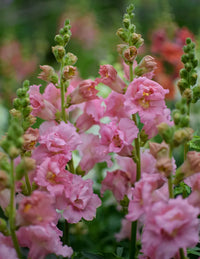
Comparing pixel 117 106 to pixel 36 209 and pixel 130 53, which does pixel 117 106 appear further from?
pixel 36 209

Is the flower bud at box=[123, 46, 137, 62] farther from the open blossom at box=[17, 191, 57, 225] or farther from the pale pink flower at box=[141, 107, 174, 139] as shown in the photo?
the open blossom at box=[17, 191, 57, 225]

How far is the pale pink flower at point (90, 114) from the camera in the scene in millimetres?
714

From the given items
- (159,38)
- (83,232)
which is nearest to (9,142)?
(83,232)

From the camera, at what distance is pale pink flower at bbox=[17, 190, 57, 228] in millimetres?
524

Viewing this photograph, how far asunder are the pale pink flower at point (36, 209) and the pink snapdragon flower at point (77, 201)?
0.26 ft

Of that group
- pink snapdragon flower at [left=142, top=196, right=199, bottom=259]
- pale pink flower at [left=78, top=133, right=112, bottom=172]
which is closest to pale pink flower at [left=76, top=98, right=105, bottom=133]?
A: pale pink flower at [left=78, top=133, right=112, bottom=172]

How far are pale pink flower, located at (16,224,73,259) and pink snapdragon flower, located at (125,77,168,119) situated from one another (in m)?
0.21

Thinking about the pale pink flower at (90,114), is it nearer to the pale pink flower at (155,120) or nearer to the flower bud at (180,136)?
the pale pink flower at (155,120)

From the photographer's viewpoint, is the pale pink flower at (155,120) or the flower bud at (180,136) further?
the pale pink flower at (155,120)

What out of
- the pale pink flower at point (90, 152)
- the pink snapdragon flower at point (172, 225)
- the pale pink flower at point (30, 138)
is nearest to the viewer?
the pink snapdragon flower at point (172, 225)

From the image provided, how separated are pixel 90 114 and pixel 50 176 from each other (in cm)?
16

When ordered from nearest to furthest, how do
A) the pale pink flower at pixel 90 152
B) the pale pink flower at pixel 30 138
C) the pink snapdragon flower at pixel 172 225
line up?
the pink snapdragon flower at pixel 172 225 → the pale pink flower at pixel 30 138 → the pale pink flower at pixel 90 152

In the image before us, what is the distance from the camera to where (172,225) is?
494mm

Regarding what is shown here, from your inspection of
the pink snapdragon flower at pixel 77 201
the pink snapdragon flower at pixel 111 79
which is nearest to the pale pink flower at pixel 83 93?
the pink snapdragon flower at pixel 111 79
